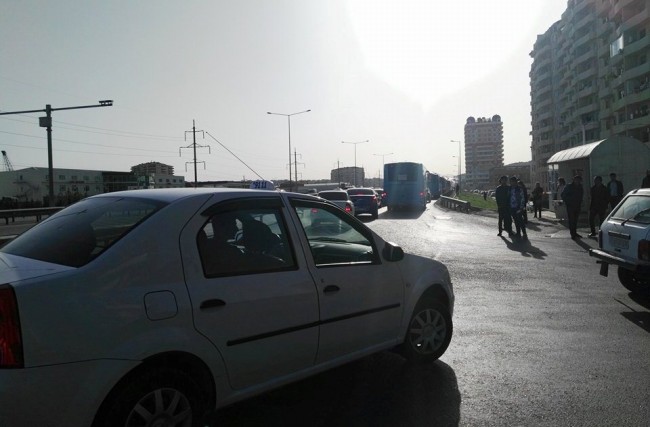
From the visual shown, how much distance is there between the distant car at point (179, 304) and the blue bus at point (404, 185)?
1114 inches

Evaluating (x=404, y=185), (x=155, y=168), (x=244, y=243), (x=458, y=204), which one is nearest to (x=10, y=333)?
(x=244, y=243)

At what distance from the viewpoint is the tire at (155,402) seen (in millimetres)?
2520

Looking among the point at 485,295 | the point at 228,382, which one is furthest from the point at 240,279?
the point at 485,295

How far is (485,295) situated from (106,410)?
6.15 meters

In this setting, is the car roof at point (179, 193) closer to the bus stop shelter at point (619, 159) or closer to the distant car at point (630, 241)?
the distant car at point (630, 241)

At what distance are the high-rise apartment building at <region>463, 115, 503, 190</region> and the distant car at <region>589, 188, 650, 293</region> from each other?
155 meters

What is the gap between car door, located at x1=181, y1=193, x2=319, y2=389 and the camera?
9.67 feet

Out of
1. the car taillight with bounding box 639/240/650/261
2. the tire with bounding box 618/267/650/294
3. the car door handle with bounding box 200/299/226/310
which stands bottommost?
the tire with bounding box 618/267/650/294

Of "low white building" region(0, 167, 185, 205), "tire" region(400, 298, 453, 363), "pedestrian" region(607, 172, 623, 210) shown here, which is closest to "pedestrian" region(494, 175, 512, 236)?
"pedestrian" region(607, 172, 623, 210)

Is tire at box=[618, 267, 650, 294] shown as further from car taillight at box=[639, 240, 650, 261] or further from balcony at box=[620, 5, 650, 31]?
balcony at box=[620, 5, 650, 31]

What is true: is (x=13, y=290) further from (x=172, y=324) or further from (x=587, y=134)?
(x=587, y=134)

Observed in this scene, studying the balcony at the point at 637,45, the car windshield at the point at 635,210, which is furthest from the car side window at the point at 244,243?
the balcony at the point at 637,45

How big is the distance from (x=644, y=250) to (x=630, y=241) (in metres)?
0.39

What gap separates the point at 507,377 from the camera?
4273 millimetres
